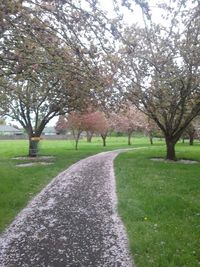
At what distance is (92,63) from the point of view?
12.6 meters

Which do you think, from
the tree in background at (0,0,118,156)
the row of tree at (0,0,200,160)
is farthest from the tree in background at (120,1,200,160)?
the tree in background at (0,0,118,156)

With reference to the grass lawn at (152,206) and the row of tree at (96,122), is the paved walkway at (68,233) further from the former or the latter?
the row of tree at (96,122)

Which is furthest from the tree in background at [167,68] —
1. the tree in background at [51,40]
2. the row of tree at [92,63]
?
the tree in background at [51,40]

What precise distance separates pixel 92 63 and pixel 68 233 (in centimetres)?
548

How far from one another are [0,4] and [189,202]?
8639 millimetres

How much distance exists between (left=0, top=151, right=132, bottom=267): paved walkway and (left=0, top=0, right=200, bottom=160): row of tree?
161 inches

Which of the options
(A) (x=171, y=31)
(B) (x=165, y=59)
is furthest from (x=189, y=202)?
(A) (x=171, y=31)

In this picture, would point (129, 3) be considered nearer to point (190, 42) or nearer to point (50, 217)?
point (50, 217)

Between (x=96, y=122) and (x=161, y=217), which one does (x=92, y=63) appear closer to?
(x=161, y=217)

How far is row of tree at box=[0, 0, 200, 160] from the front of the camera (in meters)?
10.4

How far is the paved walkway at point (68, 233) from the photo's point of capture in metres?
8.18

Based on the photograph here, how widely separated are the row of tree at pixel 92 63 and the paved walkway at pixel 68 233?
13.4 ft

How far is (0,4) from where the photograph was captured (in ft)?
29.9

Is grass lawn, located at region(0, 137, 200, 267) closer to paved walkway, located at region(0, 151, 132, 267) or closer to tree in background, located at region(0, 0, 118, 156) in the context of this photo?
paved walkway, located at region(0, 151, 132, 267)
